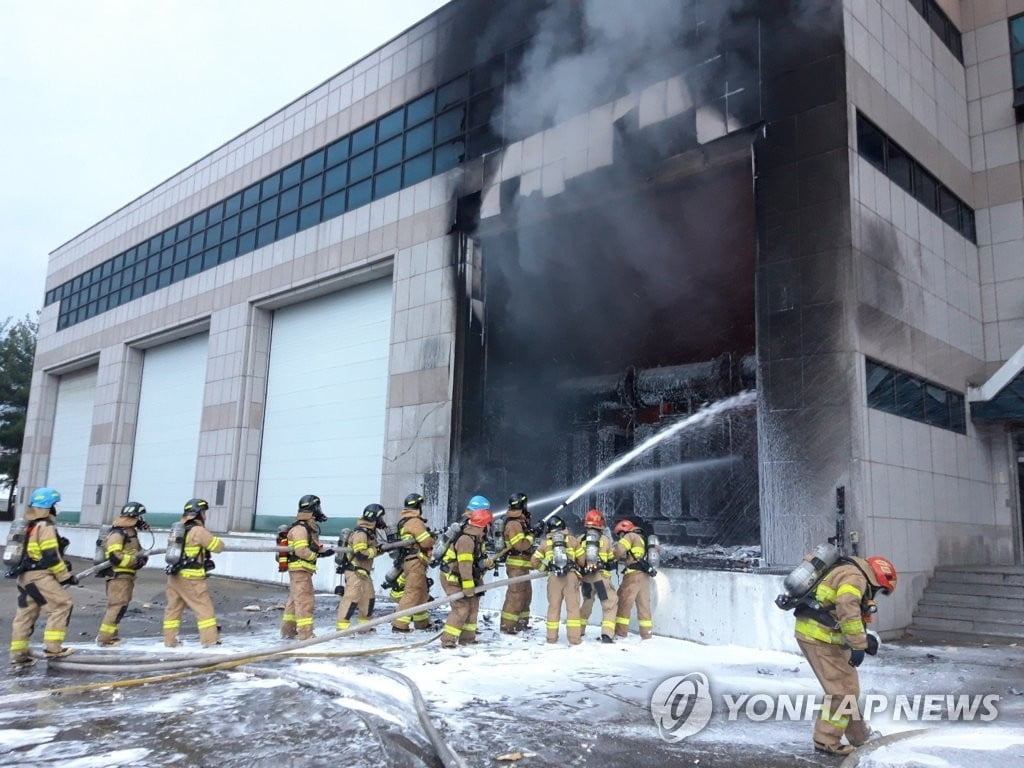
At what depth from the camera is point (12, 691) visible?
6.52m

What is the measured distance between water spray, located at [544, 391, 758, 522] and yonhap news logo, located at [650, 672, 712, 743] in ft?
19.6

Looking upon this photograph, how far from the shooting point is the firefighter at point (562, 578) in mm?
8883

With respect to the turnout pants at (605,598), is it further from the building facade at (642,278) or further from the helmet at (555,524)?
the building facade at (642,278)

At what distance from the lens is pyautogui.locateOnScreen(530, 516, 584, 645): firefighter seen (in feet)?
29.1

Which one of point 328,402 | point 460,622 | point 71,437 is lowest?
point 460,622

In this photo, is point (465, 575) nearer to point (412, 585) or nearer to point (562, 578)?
point (562, 578)

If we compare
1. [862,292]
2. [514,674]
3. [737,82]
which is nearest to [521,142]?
[737,82]

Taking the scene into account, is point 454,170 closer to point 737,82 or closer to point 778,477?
point 737,82

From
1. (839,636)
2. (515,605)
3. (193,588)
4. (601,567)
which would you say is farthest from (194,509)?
(839,636)

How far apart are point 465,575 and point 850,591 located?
462 cm

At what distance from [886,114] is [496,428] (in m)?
8.65

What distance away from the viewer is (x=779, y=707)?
634 cm

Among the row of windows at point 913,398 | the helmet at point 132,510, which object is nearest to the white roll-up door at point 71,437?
the helmet at point 132,510

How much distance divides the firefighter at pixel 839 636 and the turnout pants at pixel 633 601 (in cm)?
420
